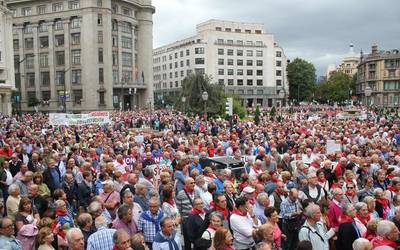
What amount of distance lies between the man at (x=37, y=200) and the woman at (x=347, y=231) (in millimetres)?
5329

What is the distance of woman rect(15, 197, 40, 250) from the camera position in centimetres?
658

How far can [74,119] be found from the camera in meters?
25.5

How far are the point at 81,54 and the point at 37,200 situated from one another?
80242mm

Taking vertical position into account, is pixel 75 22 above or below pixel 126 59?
above

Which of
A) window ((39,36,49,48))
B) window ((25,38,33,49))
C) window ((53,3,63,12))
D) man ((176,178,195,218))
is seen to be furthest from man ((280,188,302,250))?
window ((25,38,33,49))

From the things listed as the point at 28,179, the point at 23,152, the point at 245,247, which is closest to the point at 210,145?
the point at 23,152

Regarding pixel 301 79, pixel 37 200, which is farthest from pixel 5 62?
pixel 301 79

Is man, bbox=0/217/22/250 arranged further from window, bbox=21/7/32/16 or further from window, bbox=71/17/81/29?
window, bbox=21/7/32/16

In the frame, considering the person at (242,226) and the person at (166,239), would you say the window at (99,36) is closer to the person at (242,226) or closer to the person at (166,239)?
the person at (242,226)

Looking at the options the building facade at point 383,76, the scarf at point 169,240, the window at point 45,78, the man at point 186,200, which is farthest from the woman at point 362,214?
the building facade at point 383,76

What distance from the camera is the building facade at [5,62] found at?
6519 cm

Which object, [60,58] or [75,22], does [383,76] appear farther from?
[60,58]

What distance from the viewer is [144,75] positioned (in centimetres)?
9412

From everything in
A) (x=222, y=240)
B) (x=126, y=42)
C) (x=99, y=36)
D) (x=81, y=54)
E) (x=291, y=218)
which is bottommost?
(x=291, y=218)
